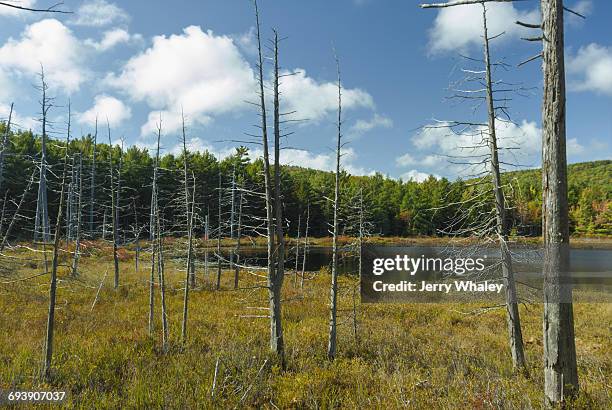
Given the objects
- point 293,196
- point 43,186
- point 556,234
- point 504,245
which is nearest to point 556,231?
point 556,234

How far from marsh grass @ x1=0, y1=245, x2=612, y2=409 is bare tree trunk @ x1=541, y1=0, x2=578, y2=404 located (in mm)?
455

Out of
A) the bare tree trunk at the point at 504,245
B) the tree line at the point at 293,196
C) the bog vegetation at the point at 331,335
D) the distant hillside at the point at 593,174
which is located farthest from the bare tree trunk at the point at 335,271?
the distant hillside at the point at 593,174

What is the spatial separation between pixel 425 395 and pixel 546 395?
234cm

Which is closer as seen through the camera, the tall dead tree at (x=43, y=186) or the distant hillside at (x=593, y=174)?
the tall dead tree at (x=43, y=186)

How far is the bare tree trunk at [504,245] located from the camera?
30.3 feet

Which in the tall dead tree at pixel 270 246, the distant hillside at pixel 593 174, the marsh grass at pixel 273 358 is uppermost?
the distant hillside at pixel 593 174

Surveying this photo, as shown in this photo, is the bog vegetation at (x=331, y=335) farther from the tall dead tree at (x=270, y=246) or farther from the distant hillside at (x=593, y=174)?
the distant hillside at (x=593, y=174)

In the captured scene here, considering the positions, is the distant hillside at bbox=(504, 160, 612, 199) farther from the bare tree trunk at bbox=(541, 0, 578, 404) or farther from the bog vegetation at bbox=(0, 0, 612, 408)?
the bare tree trunk at bbox=(541, 0, 578, 404)

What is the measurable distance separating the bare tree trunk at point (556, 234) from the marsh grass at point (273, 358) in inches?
17.9

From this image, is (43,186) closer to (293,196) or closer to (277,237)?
(277,237)

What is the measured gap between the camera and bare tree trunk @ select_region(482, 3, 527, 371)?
9.23 metres

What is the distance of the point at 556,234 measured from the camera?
5.35 metres

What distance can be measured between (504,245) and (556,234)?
4.07 metres

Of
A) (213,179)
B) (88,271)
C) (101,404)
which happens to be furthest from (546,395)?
(213,179)
